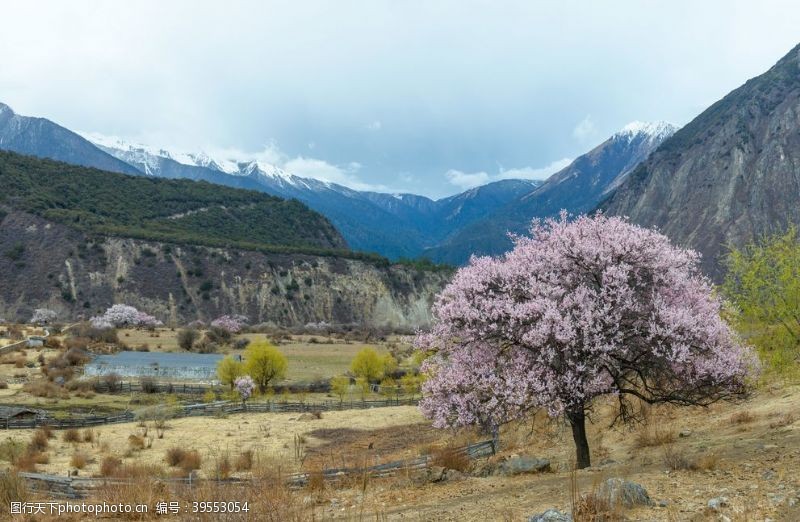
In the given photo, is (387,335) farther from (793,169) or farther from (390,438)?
(793,169)

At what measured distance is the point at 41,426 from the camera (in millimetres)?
31688

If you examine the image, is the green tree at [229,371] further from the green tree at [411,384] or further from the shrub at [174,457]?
the shrub at [174,457]

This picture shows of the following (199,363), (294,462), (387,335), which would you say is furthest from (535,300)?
(387,335)

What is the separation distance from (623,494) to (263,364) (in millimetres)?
43965

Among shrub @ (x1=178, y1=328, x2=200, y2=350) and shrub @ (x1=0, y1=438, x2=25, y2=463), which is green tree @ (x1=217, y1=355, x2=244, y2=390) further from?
shrub @ (x1=0, y1=438, x2=25, y2=463)

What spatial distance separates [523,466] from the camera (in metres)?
14.8

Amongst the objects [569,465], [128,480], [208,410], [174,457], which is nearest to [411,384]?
[208,410]

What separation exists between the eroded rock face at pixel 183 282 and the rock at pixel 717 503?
95362mm

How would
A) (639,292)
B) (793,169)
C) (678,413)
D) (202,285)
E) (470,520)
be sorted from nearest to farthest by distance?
(470,520)
(639,292)
(678,413)
(202,285)
(793,169)

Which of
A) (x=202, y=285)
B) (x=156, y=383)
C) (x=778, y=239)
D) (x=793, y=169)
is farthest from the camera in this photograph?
(x=793, y=169)

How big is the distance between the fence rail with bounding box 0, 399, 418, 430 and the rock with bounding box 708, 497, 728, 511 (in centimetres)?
3359

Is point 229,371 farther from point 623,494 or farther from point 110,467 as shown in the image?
point 623,494

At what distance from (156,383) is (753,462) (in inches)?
1950

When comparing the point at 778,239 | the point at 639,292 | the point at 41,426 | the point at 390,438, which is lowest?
the point at 390,438
